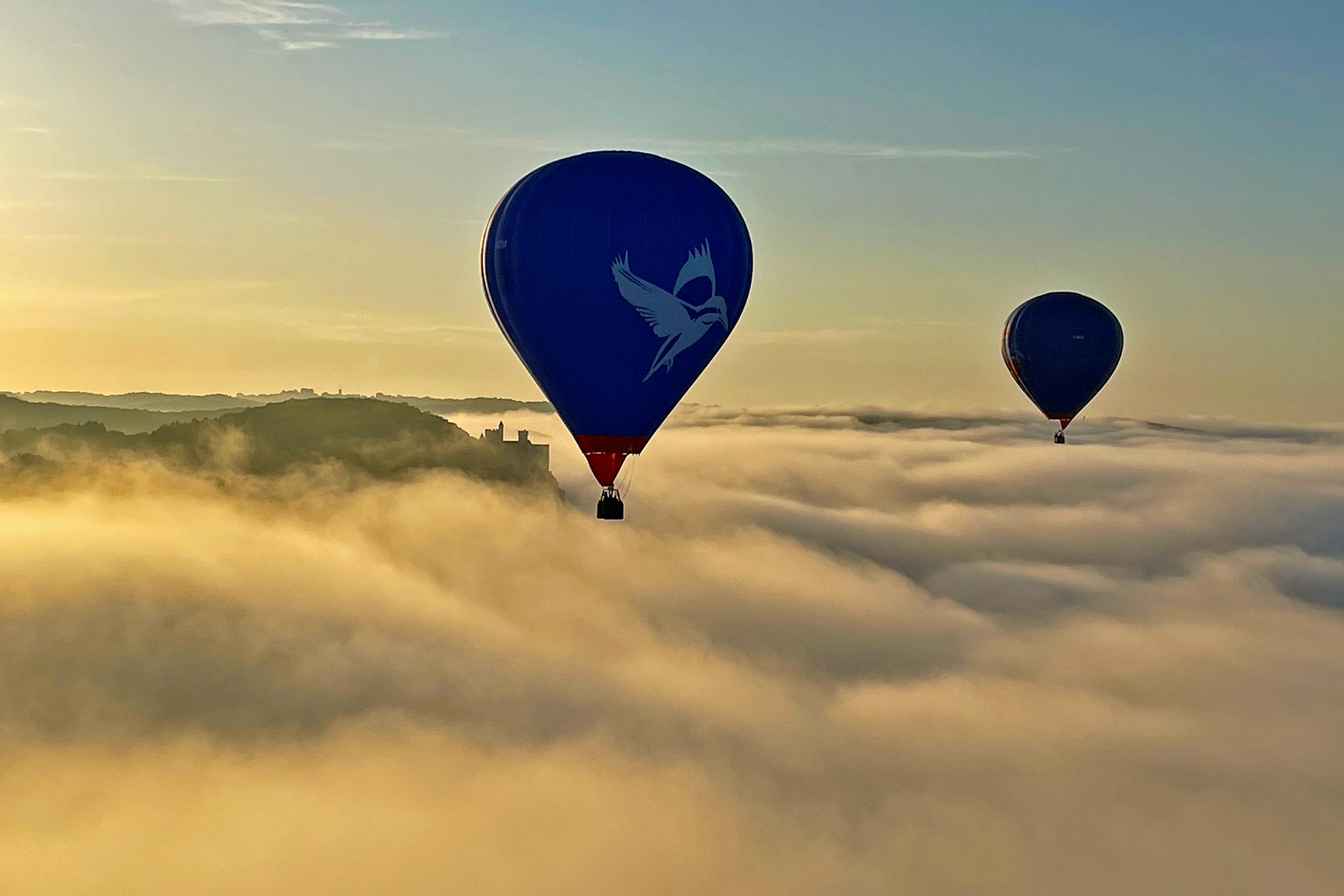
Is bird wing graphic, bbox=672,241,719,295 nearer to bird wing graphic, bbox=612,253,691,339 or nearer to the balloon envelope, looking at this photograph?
bird wing graphic, bbox=612,253,691,339

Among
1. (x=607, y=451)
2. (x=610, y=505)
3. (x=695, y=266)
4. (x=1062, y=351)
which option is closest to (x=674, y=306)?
(x=695, y=266)

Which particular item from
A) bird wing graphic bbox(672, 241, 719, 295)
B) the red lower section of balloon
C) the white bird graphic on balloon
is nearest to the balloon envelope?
the white bird graphic on balloon

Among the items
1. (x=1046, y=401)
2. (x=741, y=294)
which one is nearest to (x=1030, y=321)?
(x=1046, y=401)

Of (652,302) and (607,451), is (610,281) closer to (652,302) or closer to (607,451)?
(652,302)

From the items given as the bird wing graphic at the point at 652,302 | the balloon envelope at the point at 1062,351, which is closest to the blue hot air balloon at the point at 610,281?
the bird wing graphic at the point at 652,302

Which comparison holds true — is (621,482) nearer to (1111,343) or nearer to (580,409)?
(580,409)

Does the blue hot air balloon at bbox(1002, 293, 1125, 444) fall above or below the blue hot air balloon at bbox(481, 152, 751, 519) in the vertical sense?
below
